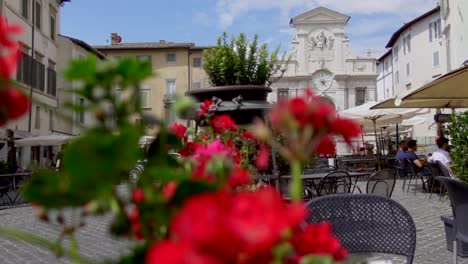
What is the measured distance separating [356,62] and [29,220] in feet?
138

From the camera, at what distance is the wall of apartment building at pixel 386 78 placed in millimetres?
56844

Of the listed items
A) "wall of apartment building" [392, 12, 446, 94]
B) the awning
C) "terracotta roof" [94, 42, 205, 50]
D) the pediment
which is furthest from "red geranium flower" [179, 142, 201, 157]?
the pediment

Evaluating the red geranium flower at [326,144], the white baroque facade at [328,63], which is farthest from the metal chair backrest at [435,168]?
the white baroque facade at [328,63]

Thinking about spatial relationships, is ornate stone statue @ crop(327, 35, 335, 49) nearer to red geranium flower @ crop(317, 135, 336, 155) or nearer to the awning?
the awning

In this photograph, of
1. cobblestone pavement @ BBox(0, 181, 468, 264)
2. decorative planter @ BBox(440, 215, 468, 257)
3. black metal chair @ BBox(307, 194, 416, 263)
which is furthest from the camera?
cobblestone pavement @ BBox(0, 181, 468, 264)

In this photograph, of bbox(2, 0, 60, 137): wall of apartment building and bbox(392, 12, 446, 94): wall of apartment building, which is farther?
bbox(392, 12, 446, 94): wall of apartment building

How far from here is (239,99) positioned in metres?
5.39

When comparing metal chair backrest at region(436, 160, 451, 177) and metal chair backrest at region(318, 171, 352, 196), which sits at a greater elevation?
metal chair backrest at region(436, 160, 451, 177)

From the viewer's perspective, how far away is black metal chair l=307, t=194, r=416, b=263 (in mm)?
3037

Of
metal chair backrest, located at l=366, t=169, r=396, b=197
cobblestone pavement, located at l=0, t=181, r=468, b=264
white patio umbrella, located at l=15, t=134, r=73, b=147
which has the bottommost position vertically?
cobblestone pavement, located at l=0, t=181, r=468, b=264

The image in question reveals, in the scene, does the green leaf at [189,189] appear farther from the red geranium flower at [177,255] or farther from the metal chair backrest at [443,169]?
the metal chair backrest at [443,169]

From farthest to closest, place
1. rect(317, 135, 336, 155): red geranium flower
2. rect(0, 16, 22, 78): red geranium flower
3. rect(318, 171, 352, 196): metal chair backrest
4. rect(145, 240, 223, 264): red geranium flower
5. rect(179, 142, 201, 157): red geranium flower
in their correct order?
1. rect(318, 171, 352, 196): metal chair backrest
2. rect(179, 142, 201, 157): red geranium flower
3. rect(317, 135, 336, 155): red geranium flower
4. rect(0, 16, 22, 78): red geranium flower
5. rect(145, 240, 223, 264): red geranium flower

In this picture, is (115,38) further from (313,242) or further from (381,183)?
(313,242)

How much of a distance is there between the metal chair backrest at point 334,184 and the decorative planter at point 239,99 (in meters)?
2.64
